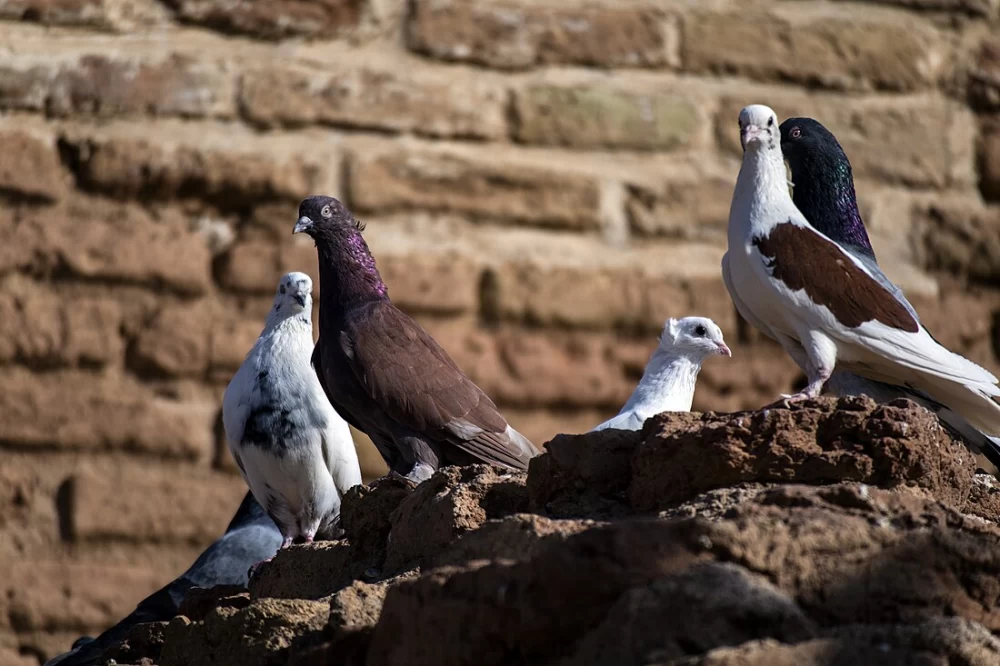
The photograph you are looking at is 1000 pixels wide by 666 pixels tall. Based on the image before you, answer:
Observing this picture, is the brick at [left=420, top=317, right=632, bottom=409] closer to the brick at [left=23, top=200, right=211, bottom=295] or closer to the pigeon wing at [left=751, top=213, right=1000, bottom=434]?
the brick at [left=23, top=200, right=211, bottom=295]

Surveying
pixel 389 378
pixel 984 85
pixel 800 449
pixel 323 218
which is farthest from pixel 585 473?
pixel 984 85

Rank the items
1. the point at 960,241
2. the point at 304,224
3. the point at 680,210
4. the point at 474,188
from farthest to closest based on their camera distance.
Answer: the point at 960,241 → the point at 680,210 → the point at 474,188 → the point at 304,224

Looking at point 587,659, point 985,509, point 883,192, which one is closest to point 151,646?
point 587,659

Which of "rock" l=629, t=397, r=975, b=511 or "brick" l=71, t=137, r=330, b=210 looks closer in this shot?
"rock" l=629, t=397, r=975, b=511

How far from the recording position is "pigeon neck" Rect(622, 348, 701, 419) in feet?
14.3

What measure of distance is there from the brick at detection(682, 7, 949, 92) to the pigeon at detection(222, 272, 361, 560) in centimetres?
227

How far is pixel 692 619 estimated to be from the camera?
2123 mm

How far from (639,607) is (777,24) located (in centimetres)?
440

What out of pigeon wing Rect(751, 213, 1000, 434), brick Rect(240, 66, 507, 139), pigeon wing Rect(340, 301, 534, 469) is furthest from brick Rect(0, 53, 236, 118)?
pigeon wing Rect(751, 213, 1000, 434)

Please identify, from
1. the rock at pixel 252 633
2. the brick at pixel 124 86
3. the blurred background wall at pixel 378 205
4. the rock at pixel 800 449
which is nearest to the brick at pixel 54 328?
the blurred background wall at pixel 378 205

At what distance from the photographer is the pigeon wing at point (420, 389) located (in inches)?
165

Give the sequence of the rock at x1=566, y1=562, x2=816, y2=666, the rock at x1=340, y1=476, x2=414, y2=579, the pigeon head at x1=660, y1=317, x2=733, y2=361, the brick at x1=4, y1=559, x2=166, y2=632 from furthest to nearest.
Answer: the brick at x1=4, y1=559, x2=166, y2=632 < the pigeon head at x1=660, y1=317, x2=733, y2=361 < the rock at x1=340, y1=476, x2=414, y2=579 < the rock at x1=566, y1=562, x2=816, y2=666

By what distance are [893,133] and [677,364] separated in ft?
7.26

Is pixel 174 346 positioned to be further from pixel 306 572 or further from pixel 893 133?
pixel 893 133
